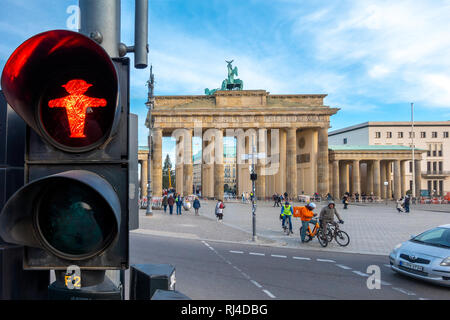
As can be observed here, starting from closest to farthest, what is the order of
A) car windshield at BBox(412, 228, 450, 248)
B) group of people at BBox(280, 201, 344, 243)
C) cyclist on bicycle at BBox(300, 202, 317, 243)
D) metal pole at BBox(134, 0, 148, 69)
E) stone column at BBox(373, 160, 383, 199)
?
metal pole at BBox(134, 0, 148, 69)
car windshield at BBox(412, 228, 450, 248)
group of people at BBox(280, 201, 344, 243)
cyclist on bicycle at BBox(300, 202, 317, 243)
stone column at BBox(373, 160, 383, 199)

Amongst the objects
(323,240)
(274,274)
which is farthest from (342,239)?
(274,274)

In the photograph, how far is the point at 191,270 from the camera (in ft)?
29.3

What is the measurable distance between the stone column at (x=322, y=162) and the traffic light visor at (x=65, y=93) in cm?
5561

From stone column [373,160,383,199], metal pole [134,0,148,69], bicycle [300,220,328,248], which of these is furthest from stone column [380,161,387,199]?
metal pole [134,0,148,69]

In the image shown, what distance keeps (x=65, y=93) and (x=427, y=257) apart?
28.7 ft

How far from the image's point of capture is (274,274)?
338 inches

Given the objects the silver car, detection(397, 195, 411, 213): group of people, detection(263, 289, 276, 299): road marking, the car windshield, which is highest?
the car windshield

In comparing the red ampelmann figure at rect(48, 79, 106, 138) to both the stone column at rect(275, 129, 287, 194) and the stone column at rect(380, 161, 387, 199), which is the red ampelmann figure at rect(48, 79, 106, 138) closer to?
the stone column at rect(275, 129, 287, 194)

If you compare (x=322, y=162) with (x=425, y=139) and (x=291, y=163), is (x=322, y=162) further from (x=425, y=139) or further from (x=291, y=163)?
(x=425, y=139)

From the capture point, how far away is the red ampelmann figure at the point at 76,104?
1646 millimetres

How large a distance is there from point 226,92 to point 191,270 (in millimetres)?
48826

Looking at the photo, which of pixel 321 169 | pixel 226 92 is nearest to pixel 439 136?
pixel 321 169

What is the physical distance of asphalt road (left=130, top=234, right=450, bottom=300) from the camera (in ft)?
22.8
